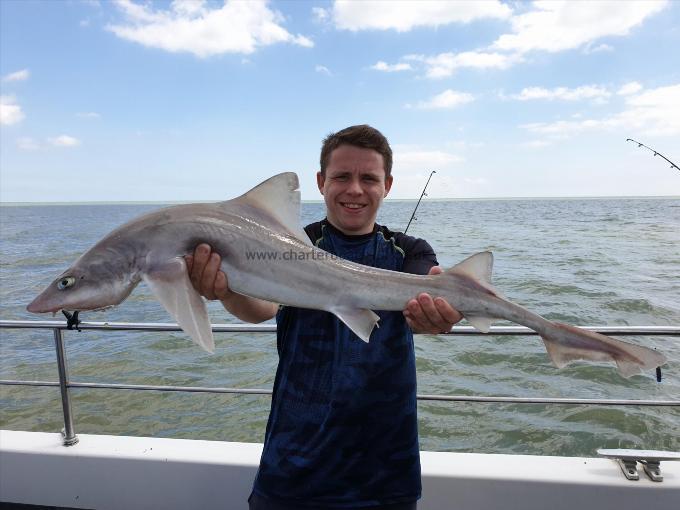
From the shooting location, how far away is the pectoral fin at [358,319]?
2.04 m

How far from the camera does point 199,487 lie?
312 centimetres

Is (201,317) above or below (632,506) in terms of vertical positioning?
above

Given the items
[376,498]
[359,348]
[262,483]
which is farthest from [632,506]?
[262,483]

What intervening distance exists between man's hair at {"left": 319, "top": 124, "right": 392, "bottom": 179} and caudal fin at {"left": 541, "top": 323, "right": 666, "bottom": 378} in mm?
1221

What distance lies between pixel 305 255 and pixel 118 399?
286 inches

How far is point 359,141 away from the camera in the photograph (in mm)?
2559

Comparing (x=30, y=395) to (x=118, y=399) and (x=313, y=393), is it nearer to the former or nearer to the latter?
(x=118, y=399)

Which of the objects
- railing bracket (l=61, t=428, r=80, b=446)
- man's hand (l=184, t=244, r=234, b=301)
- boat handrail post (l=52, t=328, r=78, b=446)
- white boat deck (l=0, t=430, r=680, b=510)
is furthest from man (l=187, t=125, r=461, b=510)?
railing bracket (l=61, t=428, r=80, b=446)

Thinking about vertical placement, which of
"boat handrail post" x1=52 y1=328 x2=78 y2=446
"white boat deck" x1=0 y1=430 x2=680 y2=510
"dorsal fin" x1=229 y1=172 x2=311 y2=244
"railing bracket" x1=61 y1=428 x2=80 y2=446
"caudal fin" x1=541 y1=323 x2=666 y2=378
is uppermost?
"dorsal fin" x1=229 y1=172 x2=311 y2=244

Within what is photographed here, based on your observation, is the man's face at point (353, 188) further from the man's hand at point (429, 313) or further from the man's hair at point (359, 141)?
the man's hand at point (429, 313)

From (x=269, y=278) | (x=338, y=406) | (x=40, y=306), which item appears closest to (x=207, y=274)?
(x=269, y=278)

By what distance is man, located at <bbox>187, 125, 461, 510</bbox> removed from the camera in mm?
2086

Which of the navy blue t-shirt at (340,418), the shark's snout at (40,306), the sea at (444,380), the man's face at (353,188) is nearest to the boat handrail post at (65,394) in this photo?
the shark's snout at (40,306)

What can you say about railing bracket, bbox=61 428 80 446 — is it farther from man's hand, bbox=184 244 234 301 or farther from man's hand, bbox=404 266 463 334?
man's hand, bbox=404 266 463 334
